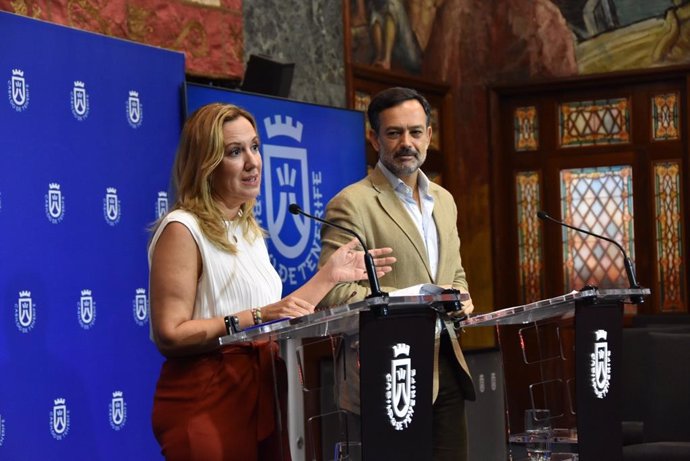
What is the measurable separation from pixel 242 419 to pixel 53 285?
184cm

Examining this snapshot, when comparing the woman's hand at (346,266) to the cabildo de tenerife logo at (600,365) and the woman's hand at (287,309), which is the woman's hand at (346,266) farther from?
→ the cabildo de tenerife logo at (600,365)

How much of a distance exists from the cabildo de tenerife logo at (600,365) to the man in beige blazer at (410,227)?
1.39 feet

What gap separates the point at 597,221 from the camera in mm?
9289

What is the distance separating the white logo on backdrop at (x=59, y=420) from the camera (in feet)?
14.1

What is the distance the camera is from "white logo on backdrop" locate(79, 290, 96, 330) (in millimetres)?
4477

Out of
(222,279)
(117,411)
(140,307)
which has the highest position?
(222,279)

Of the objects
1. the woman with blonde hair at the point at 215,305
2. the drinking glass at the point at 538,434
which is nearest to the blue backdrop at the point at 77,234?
the woman with blonde hair at the point at 215,305

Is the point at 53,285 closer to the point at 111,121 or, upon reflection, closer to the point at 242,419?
the point at 111,121

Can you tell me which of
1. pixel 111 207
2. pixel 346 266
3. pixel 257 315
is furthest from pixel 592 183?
pixel 257 315

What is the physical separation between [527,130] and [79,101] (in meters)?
5.59

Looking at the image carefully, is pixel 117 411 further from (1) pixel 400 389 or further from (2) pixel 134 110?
(1) pixel 400 389

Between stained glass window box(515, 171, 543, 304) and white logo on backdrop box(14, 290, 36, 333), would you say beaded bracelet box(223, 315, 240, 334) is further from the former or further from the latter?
stained glass window box(515, 171, 543, 304)

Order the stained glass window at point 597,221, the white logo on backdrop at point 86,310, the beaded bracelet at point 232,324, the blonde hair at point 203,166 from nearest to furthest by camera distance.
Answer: the beaded bracelet at point 232,324, the blonde hair at point 203,166, the white logo on backdrop at point 86,310, the stained glass window at point 597,221

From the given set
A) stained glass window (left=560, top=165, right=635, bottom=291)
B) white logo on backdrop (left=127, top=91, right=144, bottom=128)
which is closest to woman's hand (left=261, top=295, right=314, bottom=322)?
white logo on backdrop (left=127, top=91, right=144, bottom=128)
